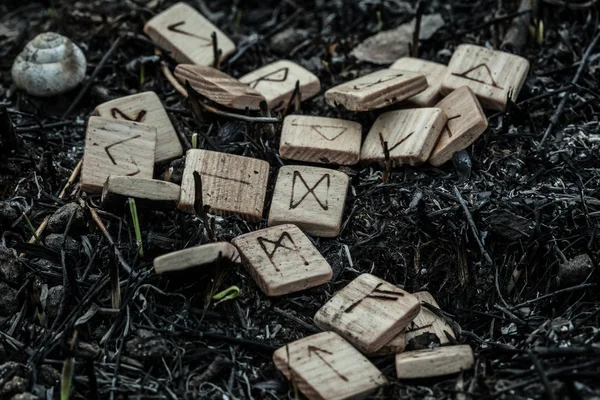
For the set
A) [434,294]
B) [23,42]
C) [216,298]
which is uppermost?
[23,42]

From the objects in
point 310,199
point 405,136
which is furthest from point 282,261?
point 405,136

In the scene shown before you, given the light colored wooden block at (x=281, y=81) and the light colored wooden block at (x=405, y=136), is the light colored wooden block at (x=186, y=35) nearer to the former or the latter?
the light colored wooden block at (x=281, y=81)

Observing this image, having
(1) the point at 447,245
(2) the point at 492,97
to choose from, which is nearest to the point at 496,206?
(1) the point at 447,245

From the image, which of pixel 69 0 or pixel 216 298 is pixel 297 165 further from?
pixel 69 0

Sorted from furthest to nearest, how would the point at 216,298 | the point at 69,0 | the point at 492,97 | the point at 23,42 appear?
the point at 69,0 < the point at 23,42 < the point at 492,97 < the point at 216,298

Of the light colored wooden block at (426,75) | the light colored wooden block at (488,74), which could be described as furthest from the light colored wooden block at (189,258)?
the light colored wooden block at (488,74)

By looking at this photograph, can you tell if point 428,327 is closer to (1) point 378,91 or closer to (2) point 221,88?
(1) point 378,91

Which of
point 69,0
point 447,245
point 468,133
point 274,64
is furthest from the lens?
point 69,0
